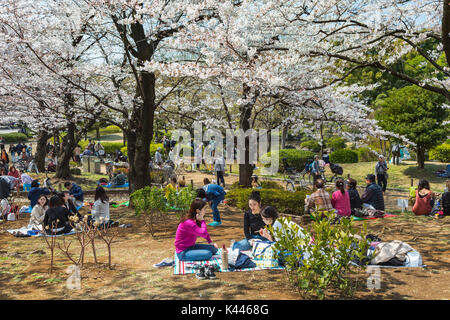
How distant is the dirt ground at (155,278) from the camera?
482 centimetres

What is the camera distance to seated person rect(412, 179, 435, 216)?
9.55 metres

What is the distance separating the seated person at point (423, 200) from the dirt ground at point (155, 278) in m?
1.74

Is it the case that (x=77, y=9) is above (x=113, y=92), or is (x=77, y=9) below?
above

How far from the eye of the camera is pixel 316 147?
105ft

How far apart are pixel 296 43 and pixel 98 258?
5.90 meters

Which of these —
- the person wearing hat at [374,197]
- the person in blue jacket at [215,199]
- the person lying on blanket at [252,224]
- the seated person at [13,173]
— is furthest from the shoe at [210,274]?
the seated person at [13,173]

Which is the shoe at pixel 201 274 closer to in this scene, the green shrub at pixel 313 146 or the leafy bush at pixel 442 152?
the leafy bush at pixel 442 152

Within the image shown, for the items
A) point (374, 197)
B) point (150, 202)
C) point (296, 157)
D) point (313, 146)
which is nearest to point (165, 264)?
point (150, 202)

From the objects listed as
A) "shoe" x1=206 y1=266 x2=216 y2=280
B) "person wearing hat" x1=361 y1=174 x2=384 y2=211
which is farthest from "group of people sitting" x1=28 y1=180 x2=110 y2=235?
"person wearing hat" x1=361 y1=174 x2=384 y2=211

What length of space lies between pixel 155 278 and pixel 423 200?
7.44 meters

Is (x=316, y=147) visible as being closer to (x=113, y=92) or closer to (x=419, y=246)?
(x=113, y=92)

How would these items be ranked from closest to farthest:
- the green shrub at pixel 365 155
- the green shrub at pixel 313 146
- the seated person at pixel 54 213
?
the seated person at pixel 54 213
the green shrub at pixel 365 155
the green shrub at pixel 313 146

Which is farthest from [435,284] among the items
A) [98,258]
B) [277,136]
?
[277,136]

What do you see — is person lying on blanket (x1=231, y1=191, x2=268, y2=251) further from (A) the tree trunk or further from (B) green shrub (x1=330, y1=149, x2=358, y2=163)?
(B) green shrub (x1=330, y1=149, x2=358, y2=163)
